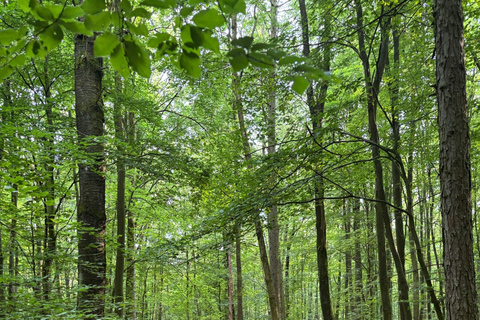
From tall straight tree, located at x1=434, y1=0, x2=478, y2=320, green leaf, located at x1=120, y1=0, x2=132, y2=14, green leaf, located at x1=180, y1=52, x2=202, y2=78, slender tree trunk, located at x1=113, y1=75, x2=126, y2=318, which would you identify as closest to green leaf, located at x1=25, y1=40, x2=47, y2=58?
green leaf, located at x1=120, y1=0, x2=132, y2=14

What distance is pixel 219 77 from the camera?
289 inches

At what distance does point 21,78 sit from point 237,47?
312 inches

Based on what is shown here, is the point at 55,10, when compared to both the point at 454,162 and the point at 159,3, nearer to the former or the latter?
the point at 159,3

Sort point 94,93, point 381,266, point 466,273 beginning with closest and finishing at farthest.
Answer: point 466,273, point 94,93, point 381,266

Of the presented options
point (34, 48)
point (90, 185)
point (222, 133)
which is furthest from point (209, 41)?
point (222, 133)

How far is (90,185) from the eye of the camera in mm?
4523

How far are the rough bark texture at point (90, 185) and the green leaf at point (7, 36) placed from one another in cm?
326

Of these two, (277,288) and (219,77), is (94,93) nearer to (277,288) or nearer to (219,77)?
(219,77)

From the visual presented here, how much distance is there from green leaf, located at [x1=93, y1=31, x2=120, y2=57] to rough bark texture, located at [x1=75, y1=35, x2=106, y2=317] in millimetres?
3353

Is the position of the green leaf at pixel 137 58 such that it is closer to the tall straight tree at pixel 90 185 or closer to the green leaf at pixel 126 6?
the green leaf at pixel 126 6

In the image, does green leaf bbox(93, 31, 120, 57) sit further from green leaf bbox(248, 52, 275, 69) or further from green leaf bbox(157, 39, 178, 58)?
green leaf bbox(248, 52, 275, 69)

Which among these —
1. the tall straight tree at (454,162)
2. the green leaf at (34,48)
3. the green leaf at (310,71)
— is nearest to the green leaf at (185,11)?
the green leaf at (310,71)

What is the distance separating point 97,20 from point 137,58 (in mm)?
148

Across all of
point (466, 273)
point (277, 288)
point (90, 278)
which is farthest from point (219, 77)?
point (466, 273)
